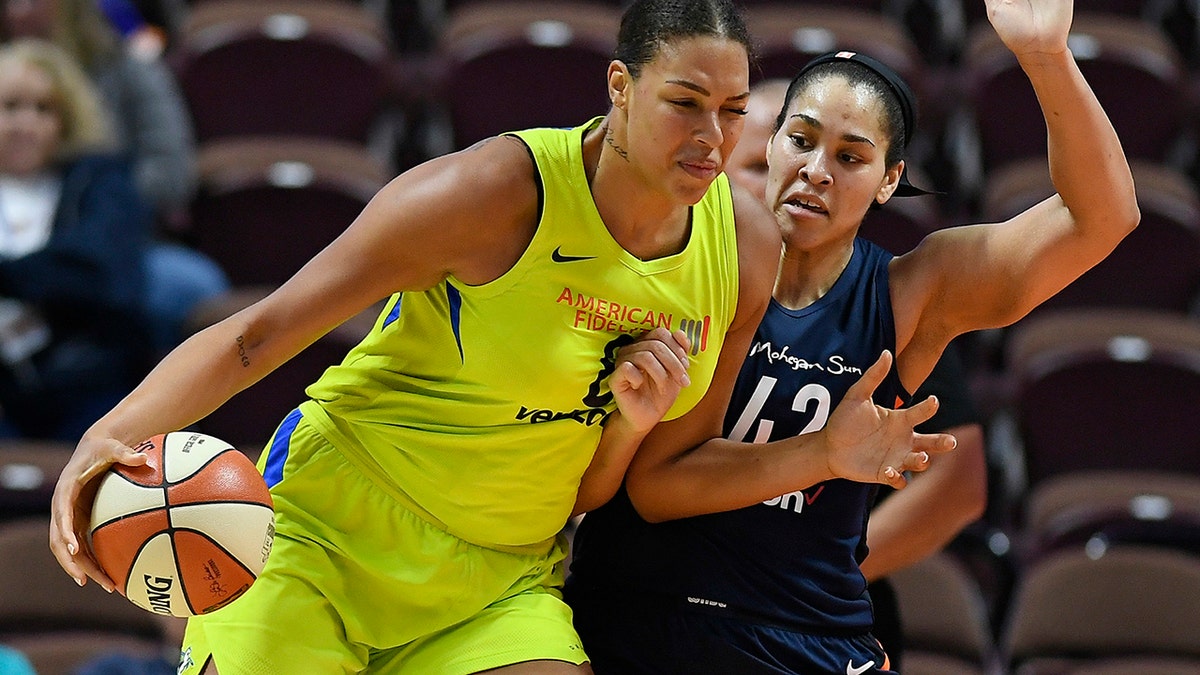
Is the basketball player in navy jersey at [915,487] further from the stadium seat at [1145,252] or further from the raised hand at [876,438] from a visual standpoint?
the stadium seat at [1145,252]

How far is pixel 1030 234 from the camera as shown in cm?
333

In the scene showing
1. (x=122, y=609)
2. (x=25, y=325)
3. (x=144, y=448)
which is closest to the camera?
(x=144, y=448)

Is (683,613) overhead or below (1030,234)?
below

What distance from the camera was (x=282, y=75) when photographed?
7168 millimetres

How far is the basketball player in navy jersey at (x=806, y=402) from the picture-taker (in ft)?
11.1

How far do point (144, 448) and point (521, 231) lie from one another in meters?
0.81

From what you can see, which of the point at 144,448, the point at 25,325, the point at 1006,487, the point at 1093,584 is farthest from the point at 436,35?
the point at 144,448

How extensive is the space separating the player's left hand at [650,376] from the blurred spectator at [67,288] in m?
3.22

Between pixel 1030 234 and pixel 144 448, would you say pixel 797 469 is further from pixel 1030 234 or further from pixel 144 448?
pixel 144 448

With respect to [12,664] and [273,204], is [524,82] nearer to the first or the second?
[273,204]

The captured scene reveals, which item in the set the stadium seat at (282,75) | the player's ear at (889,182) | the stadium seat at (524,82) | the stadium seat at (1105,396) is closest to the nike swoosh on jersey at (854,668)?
the player's ear at (889,182)

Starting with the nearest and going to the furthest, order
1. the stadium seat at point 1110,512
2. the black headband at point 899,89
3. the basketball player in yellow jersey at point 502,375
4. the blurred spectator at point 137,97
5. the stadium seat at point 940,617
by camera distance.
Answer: the basketball player in yellow jersey at point 502,375
the black headband at point 899,89
the stadium seat at point 940,617
the stadium seat at point 1110,512
the blurred spectator at point 137,97

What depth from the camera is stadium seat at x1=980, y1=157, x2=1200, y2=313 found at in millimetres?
6730

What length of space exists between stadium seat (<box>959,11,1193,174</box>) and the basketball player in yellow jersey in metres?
4.34
